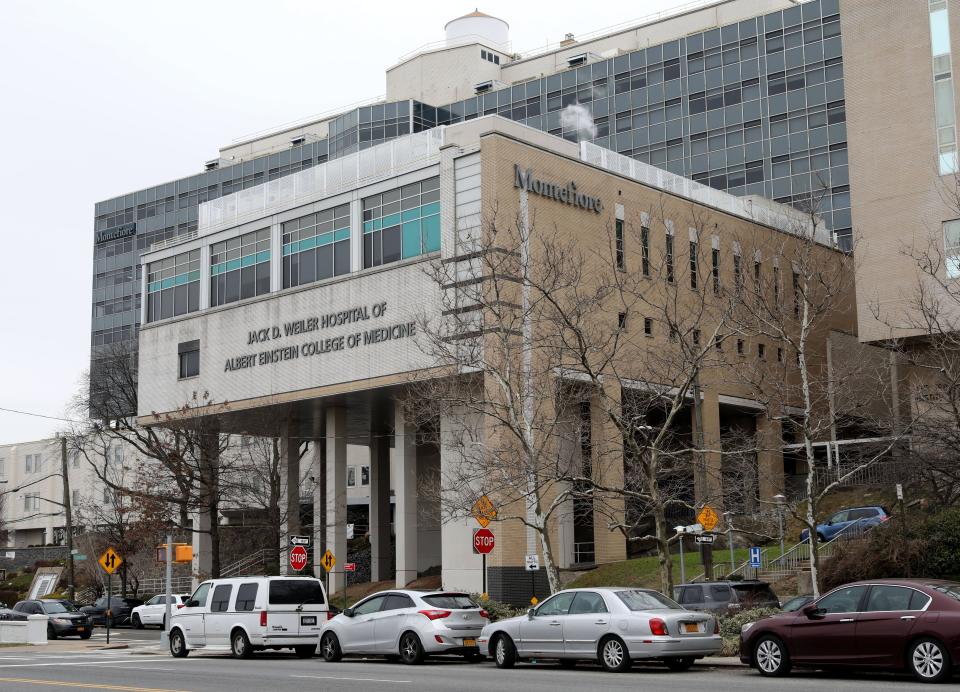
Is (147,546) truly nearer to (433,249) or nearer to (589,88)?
(433,249)

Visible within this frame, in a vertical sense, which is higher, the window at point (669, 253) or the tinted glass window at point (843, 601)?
the window at point (669, 253)

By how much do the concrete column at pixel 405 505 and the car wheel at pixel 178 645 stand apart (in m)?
19.8

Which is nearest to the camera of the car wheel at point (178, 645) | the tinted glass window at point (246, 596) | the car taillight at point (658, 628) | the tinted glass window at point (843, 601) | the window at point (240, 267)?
the tinted glass window at point (843, 601)

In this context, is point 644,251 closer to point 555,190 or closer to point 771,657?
point 555,190

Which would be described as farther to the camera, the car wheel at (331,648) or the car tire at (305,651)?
the car tire at (305,651)

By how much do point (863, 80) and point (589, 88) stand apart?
37.2 meters

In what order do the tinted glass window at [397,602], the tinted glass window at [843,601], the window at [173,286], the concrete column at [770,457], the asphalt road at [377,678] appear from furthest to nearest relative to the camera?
the window at [173,286] → the concrete column at [770,457] → the tinted glass window at [397,602] → the tinted glass window at [843,601] → the asphalt road at [377,678]

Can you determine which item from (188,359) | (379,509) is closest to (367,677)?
(379,509)

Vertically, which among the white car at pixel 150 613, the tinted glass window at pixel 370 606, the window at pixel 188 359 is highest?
the window at pixel 188 359

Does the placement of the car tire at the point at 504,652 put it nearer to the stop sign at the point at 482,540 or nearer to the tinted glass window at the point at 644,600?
the tinted glass window at the point at 644,600

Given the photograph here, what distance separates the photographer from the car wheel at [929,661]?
650 inches

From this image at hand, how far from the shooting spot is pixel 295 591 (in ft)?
90.8

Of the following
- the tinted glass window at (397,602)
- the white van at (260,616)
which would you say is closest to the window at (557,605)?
the tinted glass window at (397,602)

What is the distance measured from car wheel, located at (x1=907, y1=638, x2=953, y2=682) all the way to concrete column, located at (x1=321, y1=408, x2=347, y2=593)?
124ft
